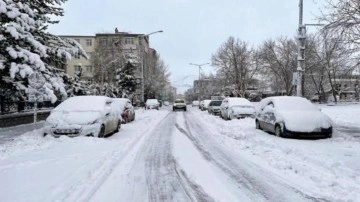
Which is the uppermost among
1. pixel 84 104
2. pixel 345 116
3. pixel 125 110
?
pixel 84 104

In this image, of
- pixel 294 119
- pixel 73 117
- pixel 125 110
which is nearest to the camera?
pixel 73 117

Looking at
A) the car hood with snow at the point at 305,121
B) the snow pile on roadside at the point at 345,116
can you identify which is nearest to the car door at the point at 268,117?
the car hood with snow at the point at 305,121

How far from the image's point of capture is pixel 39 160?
10594 mm

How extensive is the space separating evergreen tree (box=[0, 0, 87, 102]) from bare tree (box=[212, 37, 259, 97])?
49.5 metres

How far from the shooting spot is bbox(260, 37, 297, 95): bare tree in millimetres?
65875

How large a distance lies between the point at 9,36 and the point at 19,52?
838 millimetres

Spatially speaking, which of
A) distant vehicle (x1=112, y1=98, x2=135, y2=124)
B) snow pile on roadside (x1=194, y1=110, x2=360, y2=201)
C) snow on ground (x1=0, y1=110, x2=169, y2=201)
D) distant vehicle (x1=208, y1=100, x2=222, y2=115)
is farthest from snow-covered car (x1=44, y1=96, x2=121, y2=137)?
distant vehicle (x1=208, y1=100, x2=222, y2=115)

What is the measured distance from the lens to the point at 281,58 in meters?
67.8

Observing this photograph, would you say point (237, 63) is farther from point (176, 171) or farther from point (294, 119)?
point (176, 171)

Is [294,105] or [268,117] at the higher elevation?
[294,105]

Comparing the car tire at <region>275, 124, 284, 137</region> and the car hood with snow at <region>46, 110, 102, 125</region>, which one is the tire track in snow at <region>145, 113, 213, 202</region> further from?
the car tire at <region>275, 124, 284, 137</region>

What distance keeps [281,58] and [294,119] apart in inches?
2102

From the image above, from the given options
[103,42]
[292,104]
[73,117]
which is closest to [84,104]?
[73,117]

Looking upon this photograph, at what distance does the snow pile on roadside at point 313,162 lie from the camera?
7551mm
